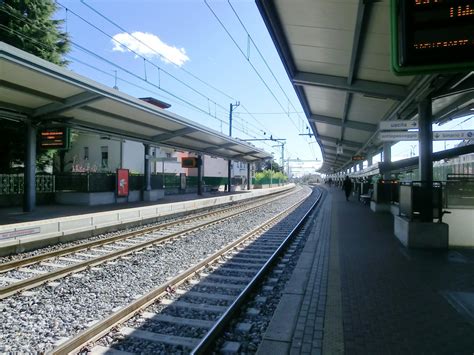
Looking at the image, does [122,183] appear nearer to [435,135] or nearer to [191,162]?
[191,162]

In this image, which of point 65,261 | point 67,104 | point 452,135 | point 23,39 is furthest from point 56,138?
point 452,135

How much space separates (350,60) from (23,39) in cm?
1983

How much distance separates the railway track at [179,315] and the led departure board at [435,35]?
11.0 feet

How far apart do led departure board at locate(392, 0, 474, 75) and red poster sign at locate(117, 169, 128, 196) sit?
20948mm

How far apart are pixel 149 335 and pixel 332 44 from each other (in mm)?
7763

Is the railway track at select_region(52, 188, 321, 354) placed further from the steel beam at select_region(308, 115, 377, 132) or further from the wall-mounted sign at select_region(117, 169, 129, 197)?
the wall-mounted sign at select_region(117, 169, 129, 197)

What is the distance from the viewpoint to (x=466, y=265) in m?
7.61

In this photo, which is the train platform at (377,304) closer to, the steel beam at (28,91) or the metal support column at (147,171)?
the steel beam at (28,91)

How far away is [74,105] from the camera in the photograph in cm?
1443

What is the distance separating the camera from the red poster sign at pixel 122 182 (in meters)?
22.5

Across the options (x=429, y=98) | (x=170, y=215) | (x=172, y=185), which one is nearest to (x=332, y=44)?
(x=429, y=98)

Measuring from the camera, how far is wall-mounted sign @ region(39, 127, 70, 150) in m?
16.3

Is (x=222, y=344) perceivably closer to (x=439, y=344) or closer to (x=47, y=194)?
(x=439, y=344)

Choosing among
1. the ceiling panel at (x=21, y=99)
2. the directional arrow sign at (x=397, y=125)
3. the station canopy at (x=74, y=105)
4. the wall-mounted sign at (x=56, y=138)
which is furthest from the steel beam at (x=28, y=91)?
the directional arrow sign at (x=397, y=125)
